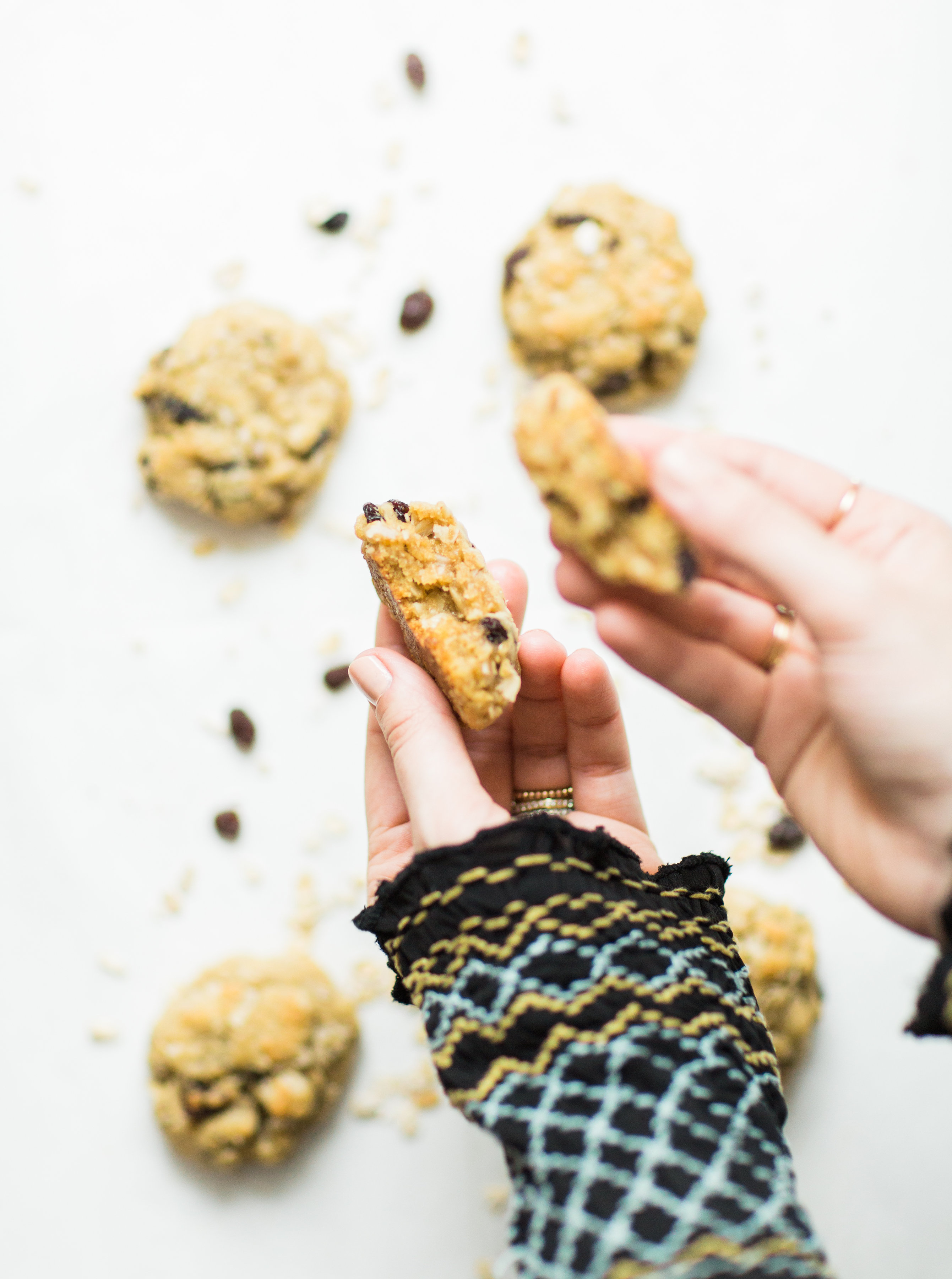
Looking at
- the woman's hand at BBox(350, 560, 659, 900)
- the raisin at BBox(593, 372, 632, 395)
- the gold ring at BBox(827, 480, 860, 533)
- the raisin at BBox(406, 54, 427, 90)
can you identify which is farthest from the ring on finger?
the raisin at BBox(406, 54, 427, 90)

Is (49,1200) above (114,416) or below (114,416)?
below

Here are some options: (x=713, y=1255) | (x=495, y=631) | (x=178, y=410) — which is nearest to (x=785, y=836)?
(x=495, y=631)

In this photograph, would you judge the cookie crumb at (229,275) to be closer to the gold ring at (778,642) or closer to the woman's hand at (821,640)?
the woman's hand at (821,640)

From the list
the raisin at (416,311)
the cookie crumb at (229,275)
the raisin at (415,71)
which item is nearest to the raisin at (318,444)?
the raisin at (416,311)

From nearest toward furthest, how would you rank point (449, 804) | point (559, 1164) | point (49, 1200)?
point (559, 1164) → point (449, 804) → point (49, 1200)

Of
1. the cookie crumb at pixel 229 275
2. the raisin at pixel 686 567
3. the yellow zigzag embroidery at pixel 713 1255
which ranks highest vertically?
the cookie crumb at pixel 229 275

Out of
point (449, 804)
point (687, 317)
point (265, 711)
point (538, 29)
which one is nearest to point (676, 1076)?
point (449, 804)

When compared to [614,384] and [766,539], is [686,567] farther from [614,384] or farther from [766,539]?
[614,384]

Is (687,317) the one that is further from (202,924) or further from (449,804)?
(202,924)
